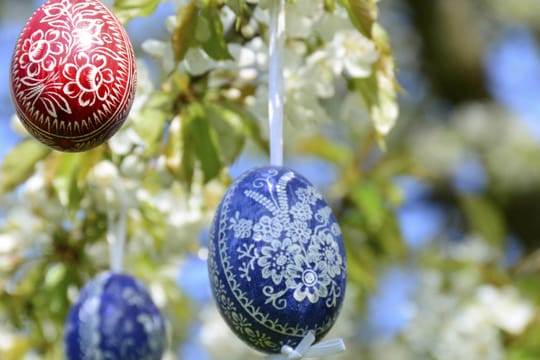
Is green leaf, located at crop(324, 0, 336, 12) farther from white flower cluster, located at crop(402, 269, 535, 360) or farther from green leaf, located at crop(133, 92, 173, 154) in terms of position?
white flower cluster, located at crop(402, 269, 535, 360)

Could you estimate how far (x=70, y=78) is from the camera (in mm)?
993

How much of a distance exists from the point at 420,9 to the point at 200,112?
2.03 meters

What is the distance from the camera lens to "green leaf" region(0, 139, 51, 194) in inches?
57.8

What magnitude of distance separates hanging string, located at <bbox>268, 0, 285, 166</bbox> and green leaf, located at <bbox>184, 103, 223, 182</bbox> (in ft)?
0.78

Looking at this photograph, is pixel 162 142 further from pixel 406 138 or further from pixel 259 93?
pixel 406 138

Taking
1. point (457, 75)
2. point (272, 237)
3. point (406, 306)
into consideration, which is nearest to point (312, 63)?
point (272, 237)

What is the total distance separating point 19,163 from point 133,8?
14.5 inches

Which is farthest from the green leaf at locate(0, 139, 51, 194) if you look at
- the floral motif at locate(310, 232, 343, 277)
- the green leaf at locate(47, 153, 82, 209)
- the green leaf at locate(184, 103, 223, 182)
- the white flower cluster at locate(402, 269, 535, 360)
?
the white flower cluster at locate(402, 269, 535, 360)

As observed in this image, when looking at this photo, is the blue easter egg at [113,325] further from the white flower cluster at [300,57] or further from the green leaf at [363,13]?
the green leaf at [363,13]

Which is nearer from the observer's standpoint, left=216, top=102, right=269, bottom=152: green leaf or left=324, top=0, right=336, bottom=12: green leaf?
left=324, top=0, right=336, bottom=12: green leaf

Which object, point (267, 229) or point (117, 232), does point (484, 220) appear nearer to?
point (117, 232)

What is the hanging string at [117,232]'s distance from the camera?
4.62 feet

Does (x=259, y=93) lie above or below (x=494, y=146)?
above

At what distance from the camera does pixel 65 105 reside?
995mm
